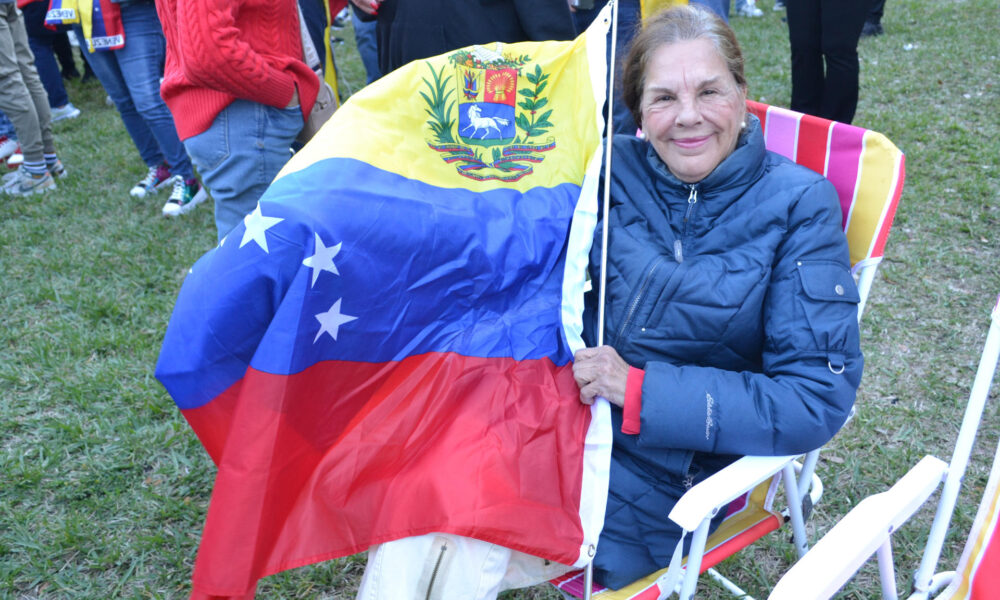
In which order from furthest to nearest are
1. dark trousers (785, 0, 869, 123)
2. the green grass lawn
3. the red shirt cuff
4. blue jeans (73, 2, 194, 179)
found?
blue jeans (73, 2, 194, 179)
dark trousers (785, 0, 869, 123)
the green grass lawn
the red shirt cuff

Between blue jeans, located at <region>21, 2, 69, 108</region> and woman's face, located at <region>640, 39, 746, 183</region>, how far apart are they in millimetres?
7303

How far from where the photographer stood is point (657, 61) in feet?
6.26

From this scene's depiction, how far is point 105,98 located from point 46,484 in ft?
23.4

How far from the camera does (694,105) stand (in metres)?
1.86

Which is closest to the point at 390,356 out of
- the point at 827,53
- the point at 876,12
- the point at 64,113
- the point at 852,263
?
the point at 852,263

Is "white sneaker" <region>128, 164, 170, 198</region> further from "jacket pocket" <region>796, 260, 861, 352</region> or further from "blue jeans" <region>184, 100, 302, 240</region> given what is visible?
"jacket pocket" <region>796, 260, 861, 352</region>

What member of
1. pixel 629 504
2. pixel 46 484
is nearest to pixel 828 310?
pixel 629 504

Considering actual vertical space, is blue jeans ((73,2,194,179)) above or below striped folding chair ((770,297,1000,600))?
below

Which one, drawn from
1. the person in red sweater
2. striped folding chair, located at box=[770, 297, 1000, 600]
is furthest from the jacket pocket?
the person in red sweater

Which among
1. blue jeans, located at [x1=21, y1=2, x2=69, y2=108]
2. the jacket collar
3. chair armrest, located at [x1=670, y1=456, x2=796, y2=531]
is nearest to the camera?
chair armrest, located at [x1=670, y1=456, x2=796, y2=531]

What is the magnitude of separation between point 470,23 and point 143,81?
3051 mm

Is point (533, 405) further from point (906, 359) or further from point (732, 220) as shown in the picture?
point (906, 359)

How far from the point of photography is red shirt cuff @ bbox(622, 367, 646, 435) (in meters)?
1.71

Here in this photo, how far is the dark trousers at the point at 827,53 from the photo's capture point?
13.5ft
